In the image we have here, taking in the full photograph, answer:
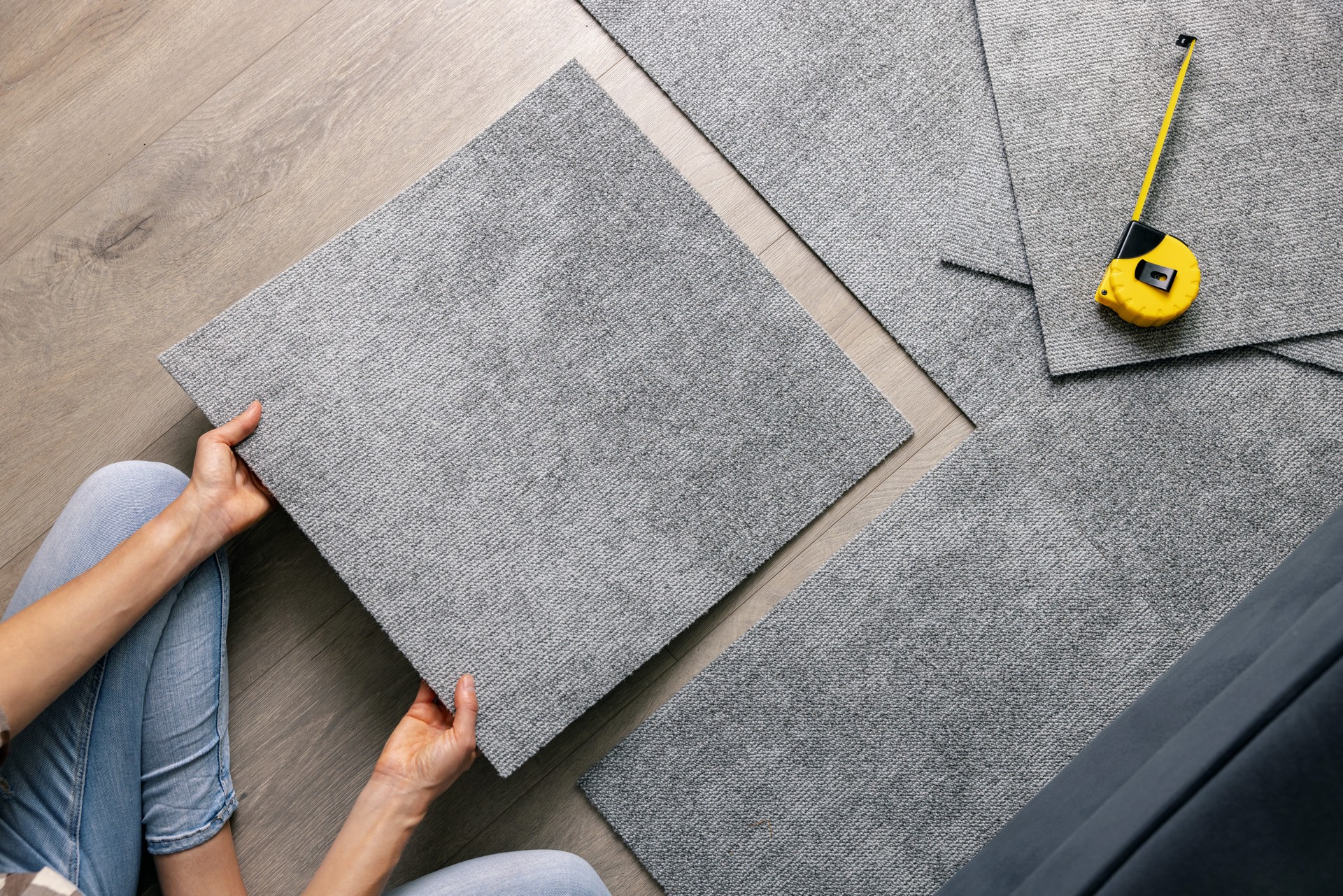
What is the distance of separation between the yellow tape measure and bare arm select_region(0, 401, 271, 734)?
3.62 feet

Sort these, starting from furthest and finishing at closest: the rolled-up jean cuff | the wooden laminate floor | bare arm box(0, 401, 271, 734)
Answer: the wooden laminate floor, the rolled-up jean cuff, bare arm box(0, 401, 271, 734)

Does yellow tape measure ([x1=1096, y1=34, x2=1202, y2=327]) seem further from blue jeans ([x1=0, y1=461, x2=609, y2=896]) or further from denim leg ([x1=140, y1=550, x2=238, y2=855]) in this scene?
denim leg ([x1=140, y1=550, x2=238, y2=855])

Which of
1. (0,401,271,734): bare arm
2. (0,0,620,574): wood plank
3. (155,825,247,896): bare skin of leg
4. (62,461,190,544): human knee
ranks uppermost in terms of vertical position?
(0,0,620,574): wood plank

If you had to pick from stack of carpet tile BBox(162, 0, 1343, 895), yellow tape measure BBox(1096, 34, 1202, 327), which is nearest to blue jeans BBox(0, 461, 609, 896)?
stack of carpet tile BBox(162, 0, 1343, 895)


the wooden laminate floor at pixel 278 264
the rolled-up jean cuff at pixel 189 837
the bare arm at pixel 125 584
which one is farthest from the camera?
the wooden laminate floor at pixel 278 264

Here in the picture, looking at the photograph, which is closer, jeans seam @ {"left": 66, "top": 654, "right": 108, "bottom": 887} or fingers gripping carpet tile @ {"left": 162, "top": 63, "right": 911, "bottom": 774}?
jeans seam @ {"left": 66, "top": 654, "right": 108, "bottom": 887}

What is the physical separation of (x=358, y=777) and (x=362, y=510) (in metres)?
0.34

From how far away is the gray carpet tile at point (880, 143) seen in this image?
3.78 ft


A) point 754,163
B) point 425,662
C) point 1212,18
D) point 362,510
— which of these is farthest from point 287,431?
point 1212,18

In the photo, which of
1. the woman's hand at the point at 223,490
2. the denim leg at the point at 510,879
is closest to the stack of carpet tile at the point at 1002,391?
the denim leg at the point at 510,879

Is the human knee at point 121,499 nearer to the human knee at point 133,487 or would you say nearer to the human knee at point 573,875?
the human knee at point 133,487

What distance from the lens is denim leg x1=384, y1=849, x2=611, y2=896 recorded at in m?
0.96

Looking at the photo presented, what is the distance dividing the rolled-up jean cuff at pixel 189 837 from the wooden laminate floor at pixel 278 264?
6 cm

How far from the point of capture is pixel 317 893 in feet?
3.07
